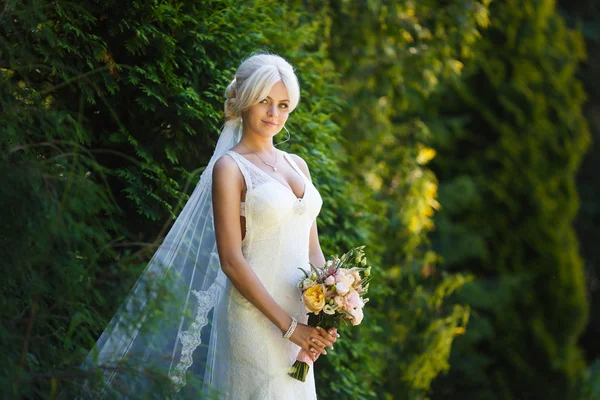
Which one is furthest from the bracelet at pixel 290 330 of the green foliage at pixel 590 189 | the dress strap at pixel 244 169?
the green foliage at pixel 590 189

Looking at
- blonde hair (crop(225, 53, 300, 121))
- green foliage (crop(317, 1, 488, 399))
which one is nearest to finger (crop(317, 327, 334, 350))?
blonde hair (crop(225, 53, 300, 121))

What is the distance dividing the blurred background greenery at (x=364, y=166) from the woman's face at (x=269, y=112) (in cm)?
56

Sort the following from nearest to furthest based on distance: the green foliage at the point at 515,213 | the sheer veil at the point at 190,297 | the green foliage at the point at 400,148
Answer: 1. the sheer veil at the point at 190,297
2. the green foliage at the point at 400,148
3. the green foliage at the point at 515,213

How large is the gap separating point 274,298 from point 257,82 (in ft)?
2.89

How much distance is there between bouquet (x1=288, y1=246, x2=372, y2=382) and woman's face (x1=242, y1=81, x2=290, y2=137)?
2.02 feet

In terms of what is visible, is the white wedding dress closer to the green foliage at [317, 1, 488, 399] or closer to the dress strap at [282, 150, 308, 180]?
the dress strap at [282, 150, 308, 180]

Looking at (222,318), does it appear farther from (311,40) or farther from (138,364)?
(311,40)

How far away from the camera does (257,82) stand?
3.50m

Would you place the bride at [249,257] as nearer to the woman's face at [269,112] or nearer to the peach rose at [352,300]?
the woman's face at [269,112]

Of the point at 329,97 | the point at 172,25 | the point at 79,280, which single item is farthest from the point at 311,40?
the point at 79,280

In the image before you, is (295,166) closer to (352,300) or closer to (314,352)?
(352,300)

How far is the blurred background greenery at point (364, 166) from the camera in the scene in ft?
8.50

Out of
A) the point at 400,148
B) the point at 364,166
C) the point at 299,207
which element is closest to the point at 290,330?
the point at 299,207

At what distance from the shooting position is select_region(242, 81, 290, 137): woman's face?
354 centimetres
